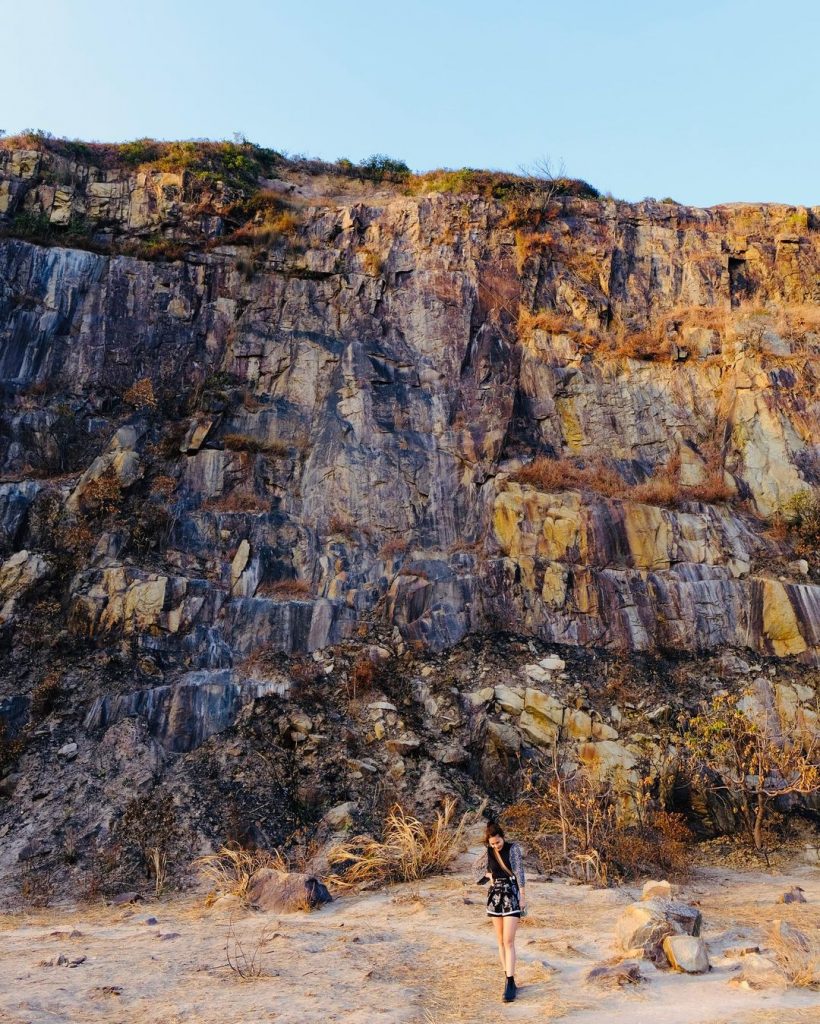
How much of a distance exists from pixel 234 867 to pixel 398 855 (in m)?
2.51

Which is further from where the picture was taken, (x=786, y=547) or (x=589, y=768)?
(x=786, y=547)

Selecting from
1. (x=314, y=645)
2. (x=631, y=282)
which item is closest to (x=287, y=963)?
(x=314, y=645)

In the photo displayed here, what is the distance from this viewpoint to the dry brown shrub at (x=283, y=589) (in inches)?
651

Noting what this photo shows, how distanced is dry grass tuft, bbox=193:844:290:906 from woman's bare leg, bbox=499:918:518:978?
15.5 feet

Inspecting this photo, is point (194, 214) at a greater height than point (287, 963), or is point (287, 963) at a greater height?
point (194, 214)

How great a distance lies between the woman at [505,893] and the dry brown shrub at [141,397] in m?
16.1

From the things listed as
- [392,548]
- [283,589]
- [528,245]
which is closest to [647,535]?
[392,548]

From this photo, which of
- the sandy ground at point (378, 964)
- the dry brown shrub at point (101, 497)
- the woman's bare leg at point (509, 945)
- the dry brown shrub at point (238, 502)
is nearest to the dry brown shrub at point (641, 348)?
the dry brown shrub at point (238, 502)

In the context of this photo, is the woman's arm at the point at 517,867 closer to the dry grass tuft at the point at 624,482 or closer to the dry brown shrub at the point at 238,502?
the dry grass tuft at the point at 624,482

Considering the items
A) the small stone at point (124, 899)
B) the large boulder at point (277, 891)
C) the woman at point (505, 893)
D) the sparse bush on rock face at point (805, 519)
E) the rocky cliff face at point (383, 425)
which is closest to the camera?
the woman at point (505, 893)

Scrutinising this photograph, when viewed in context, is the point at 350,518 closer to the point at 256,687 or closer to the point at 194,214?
the point at 256,687

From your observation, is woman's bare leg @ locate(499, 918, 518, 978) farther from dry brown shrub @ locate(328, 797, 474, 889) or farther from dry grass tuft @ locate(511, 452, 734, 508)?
dry grass tuft @ locate(511, 452, 734, 508)

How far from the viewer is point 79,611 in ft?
50.4

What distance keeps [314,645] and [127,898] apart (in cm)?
613
